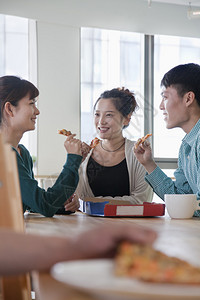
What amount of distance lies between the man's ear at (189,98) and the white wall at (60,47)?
2.20 metres

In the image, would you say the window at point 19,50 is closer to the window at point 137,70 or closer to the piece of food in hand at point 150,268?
the window at point 137,70

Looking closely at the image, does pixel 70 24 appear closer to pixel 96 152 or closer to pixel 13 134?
pixel 96 152

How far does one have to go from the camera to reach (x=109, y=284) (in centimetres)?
36

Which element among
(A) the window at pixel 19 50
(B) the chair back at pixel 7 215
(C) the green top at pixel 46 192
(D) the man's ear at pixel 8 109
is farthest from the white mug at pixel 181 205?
(A) the window at pixel 19 50

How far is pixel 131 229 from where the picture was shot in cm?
40

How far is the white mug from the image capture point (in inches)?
56.1

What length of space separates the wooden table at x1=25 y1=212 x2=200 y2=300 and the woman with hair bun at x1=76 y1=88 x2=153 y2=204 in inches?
20.1

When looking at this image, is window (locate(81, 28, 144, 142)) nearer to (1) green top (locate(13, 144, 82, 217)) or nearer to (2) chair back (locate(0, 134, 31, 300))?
(1) green top (locate(13, 144, 82, 217))

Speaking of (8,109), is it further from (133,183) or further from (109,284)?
(109,284)

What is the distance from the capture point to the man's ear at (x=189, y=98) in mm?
1857

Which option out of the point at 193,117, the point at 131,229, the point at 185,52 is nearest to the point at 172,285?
the point at 131,229

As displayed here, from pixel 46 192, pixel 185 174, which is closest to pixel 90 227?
pixel 46 192

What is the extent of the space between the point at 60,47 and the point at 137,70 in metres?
0.82

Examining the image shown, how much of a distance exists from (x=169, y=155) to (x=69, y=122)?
3.64 feet
